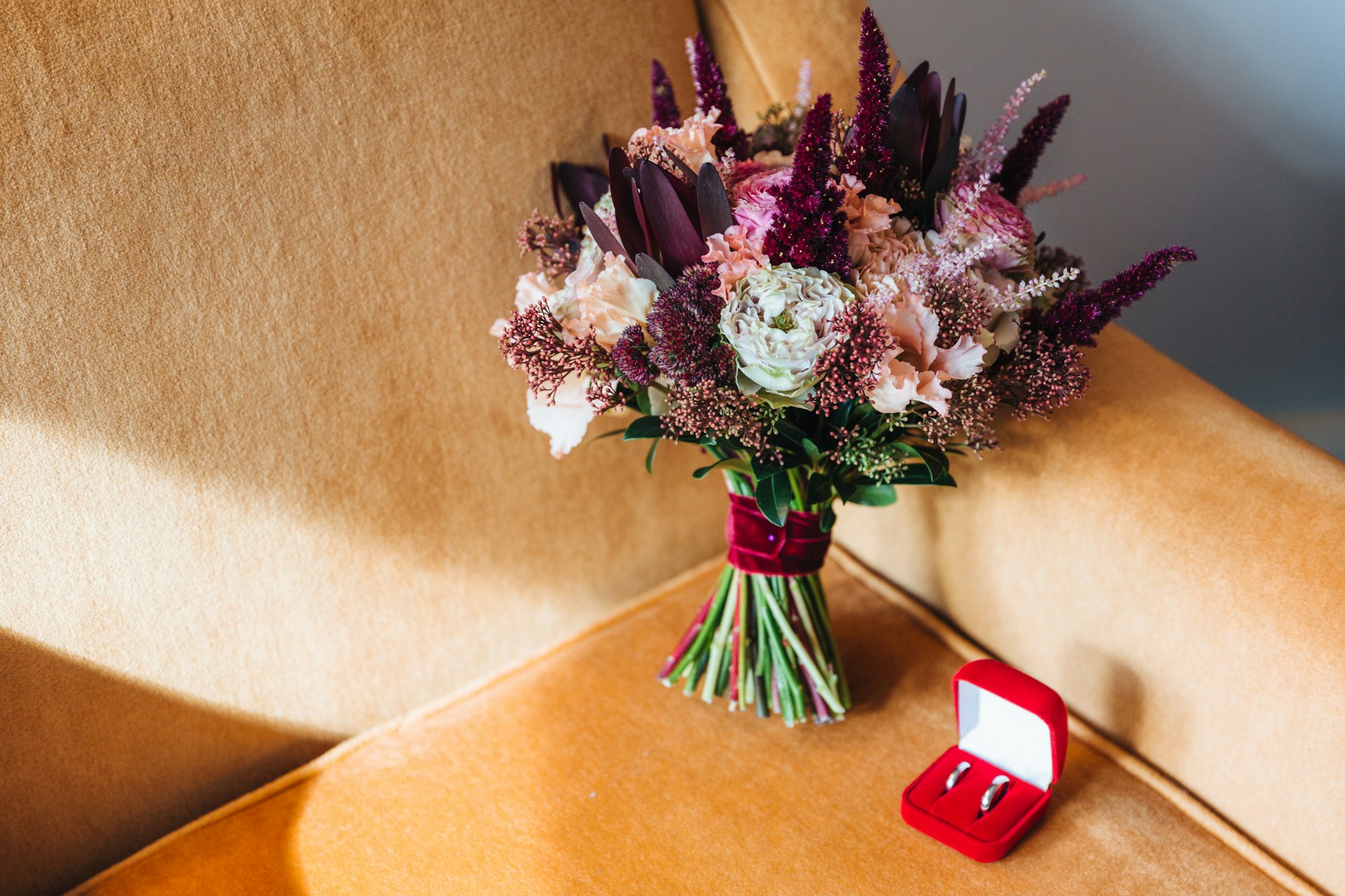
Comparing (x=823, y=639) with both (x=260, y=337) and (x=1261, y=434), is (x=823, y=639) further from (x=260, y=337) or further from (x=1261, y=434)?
(x=260, y=337)

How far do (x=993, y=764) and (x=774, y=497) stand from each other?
1.12ft

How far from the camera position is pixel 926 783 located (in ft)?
2.59

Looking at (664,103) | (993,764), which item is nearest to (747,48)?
(664,103)

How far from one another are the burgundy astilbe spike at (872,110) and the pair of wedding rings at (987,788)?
53cm

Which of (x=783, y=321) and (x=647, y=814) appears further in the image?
(x=647, y=814)

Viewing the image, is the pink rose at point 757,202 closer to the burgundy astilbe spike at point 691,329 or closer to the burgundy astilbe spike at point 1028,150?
the burgundy astilbe spike at point 691,329

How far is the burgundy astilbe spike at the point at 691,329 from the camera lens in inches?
24.0

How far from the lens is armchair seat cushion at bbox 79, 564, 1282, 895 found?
2.39 ft

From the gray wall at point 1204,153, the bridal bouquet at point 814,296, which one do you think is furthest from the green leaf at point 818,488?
the gray wall at point 1204,153

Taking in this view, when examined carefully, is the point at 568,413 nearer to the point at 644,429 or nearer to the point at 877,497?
the point at 644,429

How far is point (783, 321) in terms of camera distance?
0.60m

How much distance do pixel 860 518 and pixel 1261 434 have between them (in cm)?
44

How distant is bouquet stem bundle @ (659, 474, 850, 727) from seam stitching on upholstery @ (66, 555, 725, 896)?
0.55 ft

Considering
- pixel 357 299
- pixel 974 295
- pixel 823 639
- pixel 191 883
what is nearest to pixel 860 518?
pixel 823 639
